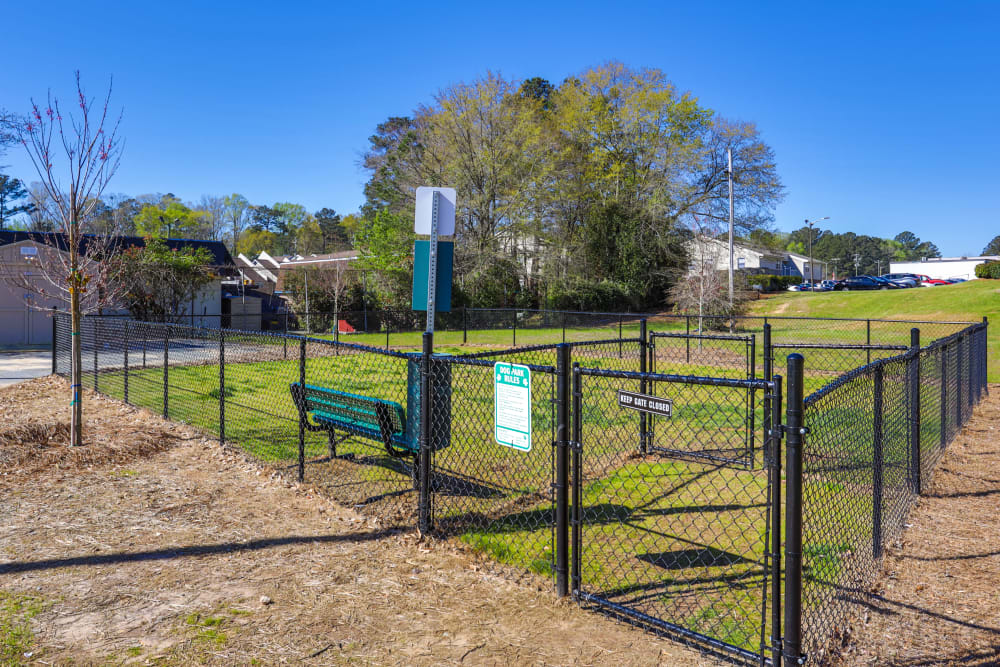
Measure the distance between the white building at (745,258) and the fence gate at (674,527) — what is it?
2205 cm

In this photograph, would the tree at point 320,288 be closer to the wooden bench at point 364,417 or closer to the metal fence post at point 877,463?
the wooden bench at point 364,417

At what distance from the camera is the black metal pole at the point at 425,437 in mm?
5051

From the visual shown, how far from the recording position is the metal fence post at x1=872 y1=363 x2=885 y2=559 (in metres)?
4.40

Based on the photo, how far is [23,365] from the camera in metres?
15.9

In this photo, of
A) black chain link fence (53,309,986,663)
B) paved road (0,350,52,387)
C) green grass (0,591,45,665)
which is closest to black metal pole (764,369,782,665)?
black chain link fence (53,309,986,663)

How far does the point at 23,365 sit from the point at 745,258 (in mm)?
41486

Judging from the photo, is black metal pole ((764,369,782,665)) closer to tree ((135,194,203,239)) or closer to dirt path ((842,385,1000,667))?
dirt path ((842,385,1000,667))

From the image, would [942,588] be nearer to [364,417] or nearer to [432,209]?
[364,417]

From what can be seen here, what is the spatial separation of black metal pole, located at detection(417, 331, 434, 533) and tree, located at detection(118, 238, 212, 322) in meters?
21.7

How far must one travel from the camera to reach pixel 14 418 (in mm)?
9031

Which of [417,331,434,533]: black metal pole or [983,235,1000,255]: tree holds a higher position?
[983,235,1000,255]: tree

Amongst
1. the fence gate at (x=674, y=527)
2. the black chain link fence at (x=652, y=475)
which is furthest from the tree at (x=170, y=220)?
the fence gate at (x=674, y=527)

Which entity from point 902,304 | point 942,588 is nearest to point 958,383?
point 942,588

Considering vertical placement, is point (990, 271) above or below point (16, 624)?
above
